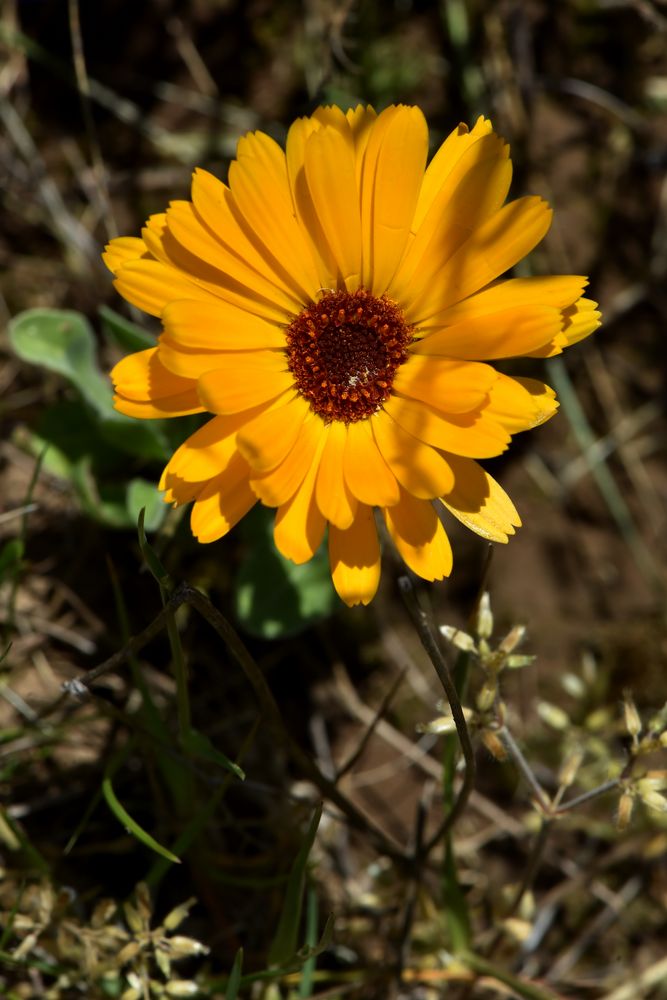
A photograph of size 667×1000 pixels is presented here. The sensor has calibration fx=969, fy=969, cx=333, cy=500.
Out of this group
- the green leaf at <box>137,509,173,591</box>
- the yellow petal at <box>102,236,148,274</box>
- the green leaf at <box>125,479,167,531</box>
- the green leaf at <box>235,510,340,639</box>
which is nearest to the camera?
the green leaf at <box>137,509,173,591</box>

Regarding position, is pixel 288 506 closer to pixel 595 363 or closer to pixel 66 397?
pixel 66 397

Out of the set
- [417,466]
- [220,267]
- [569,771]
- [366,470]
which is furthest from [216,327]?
[569,771]

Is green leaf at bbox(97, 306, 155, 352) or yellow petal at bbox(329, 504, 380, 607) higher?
green leaf at bbox(97, 306, 155, 352)

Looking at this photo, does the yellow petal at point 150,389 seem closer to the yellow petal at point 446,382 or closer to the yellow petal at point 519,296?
the yellow petal at point 446,382

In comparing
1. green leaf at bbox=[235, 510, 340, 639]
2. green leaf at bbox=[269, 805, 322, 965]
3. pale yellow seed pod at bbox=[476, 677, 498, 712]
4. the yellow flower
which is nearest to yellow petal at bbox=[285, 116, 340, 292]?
the yellow flower

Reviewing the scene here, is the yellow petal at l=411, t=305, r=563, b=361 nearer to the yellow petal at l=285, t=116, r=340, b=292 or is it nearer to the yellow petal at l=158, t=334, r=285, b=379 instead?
the yellow petal at l=285, t=116, r=340, b=292

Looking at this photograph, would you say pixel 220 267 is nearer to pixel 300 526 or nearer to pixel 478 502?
pixel 300 526

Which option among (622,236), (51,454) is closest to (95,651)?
(51,454)
